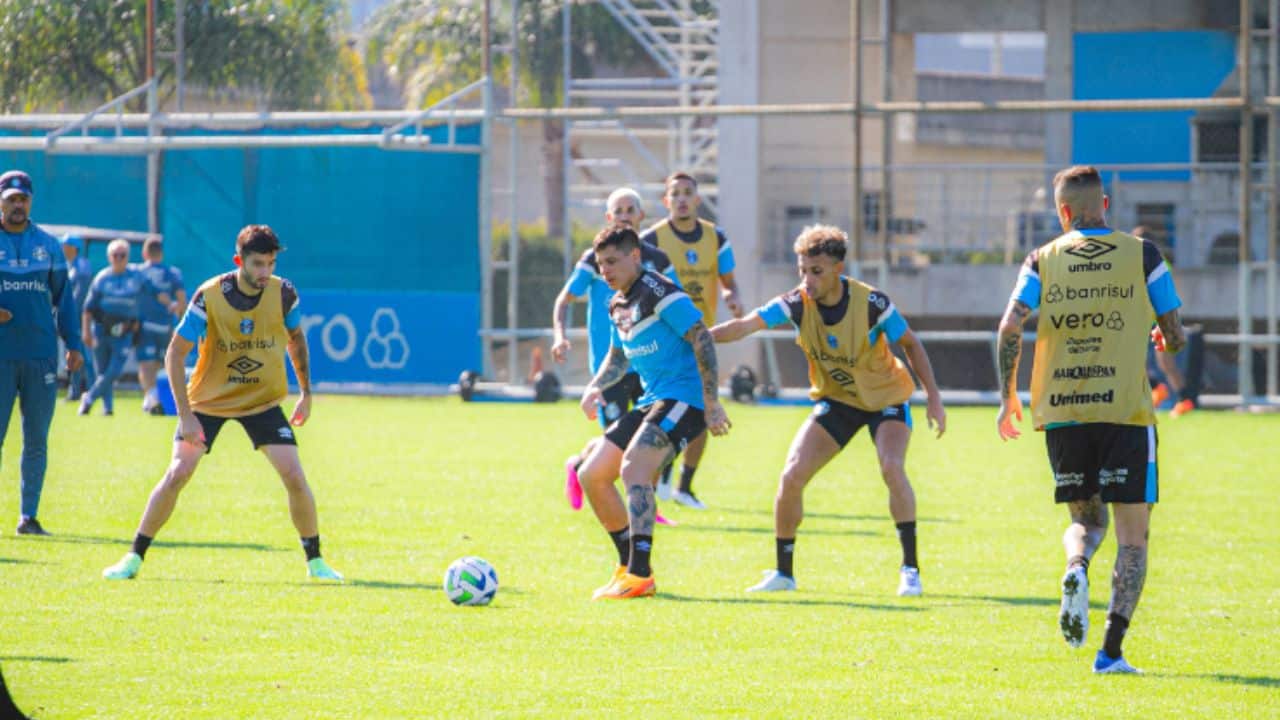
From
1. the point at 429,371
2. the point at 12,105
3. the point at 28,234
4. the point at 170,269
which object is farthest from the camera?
the point at 12,105

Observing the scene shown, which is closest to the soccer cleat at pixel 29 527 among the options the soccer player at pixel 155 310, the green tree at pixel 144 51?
the soccer player at pixel 155 310

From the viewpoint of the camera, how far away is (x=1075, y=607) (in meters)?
7.12

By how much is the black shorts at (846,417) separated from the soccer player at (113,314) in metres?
13.0

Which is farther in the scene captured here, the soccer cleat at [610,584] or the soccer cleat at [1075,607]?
the soccer cleat at [610,584]

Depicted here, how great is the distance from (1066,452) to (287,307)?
4.23 meters

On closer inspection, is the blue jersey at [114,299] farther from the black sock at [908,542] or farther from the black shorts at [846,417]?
the black sock at [908,542]

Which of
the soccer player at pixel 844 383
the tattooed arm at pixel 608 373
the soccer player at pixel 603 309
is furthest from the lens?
the soccer player at pixel 603 309

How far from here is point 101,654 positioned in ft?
24.4

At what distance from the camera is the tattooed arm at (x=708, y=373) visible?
9.06 metres

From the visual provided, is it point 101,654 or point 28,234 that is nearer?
point 101,654

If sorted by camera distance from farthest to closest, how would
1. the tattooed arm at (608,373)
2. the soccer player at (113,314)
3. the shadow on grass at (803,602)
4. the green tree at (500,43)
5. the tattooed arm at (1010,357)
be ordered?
the green tree at (500,43) → the soccer player at (113,314) → the tattooed arm at (608,373) → the shadow on grass at (803,602) → the tattooed arm at (1010,357)

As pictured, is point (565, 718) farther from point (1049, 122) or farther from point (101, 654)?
point (1049, 122)

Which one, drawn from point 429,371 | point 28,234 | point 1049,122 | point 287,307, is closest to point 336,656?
point 287,307

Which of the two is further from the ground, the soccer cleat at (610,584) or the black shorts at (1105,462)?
the black shorts at (1105,462)
